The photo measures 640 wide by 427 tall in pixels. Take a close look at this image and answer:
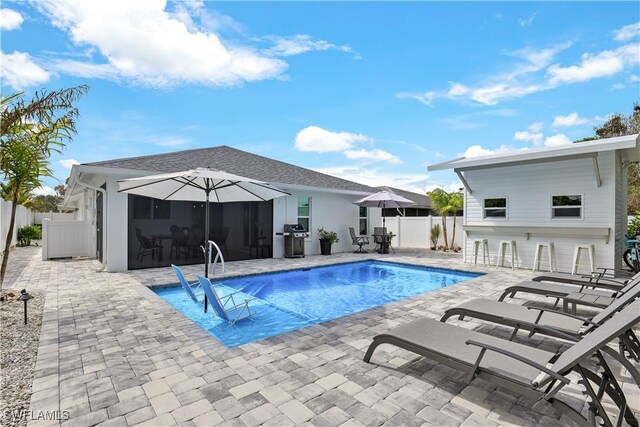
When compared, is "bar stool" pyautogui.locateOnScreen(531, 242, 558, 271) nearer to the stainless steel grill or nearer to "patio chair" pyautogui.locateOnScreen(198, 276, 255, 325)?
the stainless steel grill

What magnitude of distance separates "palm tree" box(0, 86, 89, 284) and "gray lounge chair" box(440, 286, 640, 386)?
751 centimetres

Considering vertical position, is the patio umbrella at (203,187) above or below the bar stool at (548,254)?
above

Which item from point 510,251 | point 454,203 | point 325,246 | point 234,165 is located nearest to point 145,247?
point 234,165

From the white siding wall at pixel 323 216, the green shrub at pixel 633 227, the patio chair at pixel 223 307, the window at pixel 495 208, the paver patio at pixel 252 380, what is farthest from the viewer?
the white siding wall at pixel 323 216

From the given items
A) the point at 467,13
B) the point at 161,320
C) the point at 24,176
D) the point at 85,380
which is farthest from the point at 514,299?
the point at 24,176

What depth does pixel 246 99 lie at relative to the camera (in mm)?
13852

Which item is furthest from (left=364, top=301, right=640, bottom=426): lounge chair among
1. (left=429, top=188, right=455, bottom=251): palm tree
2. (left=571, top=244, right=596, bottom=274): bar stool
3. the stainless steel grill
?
(left=429, top=188, right=455, bottom=251): palm tree

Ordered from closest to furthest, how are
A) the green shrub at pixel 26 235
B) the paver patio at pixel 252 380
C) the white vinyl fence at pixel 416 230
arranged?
the paver patio at pixel 252 380, the white vinyl fence at pixel 416 230, the green shrub at pixel 26 235

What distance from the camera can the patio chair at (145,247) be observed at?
32.4 ft

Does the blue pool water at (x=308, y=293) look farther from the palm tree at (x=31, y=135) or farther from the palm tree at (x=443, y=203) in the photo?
the palm tree at (x=443, y=203)

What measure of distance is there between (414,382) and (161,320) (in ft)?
12.5

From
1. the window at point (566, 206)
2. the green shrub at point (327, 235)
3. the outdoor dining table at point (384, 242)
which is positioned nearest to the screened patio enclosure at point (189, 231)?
the green shrub at point (327, 235)

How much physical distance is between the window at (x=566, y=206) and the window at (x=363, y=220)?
8.37m

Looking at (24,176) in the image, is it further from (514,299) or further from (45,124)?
(514,299)
